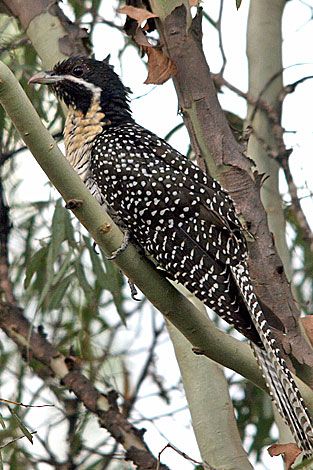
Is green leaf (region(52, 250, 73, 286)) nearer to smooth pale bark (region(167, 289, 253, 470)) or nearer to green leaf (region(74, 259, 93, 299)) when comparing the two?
green leaf (region(74, 259, 93, 299))

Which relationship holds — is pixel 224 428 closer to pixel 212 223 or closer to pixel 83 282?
pixel 212 223

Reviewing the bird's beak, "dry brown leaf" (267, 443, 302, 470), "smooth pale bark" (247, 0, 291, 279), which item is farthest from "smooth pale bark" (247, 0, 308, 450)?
"dry brown leaf" (267, 443, 302, 470)

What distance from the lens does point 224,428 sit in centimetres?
253

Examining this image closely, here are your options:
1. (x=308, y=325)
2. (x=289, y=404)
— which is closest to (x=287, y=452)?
(x=289, y=404)

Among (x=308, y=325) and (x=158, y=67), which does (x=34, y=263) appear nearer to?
(x=158, y=67)

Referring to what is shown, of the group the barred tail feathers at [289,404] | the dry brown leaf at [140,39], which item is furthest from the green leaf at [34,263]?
the barred tail feathers at [289,404]

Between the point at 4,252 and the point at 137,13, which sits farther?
the point at 4,252

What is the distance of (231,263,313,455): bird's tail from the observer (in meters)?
2.03

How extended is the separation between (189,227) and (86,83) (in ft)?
3.00

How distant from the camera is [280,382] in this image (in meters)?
2.04

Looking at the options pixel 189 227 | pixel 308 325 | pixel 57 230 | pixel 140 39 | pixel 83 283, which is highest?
pixel 140 39

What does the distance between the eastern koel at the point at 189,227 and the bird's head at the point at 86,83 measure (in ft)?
1.35

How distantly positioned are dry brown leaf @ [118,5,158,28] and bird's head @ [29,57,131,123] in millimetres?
398

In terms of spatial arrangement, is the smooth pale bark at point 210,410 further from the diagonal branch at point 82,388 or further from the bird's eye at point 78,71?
the bird's eye at point 78,71
